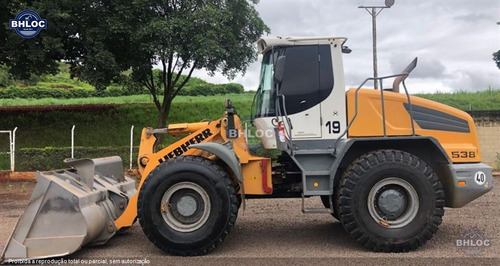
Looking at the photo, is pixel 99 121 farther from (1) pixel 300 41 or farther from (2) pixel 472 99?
(2) pixel 472 99

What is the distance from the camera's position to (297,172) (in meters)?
6.25

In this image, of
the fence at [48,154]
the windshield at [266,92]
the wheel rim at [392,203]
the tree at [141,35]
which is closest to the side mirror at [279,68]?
the windshield at [266,92]

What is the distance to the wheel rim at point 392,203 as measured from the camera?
5758 mm

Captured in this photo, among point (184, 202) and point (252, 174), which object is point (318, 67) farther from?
point (184, 202)

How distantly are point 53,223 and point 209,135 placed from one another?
2.24m

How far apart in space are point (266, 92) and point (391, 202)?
2177mm

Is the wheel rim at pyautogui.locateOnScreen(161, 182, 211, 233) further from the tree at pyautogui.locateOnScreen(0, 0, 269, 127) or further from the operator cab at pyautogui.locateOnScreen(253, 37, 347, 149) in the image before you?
the tree at pyautogui.locateOnScreen(0, 0, 269, 127)

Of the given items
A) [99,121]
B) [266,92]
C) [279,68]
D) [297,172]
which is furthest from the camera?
[99,121]

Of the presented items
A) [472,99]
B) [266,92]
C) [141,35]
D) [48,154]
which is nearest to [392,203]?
[266,92]

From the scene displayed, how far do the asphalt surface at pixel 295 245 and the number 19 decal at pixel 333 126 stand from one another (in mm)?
1530

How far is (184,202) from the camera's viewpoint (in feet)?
18.9

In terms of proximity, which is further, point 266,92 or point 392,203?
point 266,92

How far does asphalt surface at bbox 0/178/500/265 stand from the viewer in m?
5.45

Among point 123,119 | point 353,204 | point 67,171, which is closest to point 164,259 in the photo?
point 67,171
